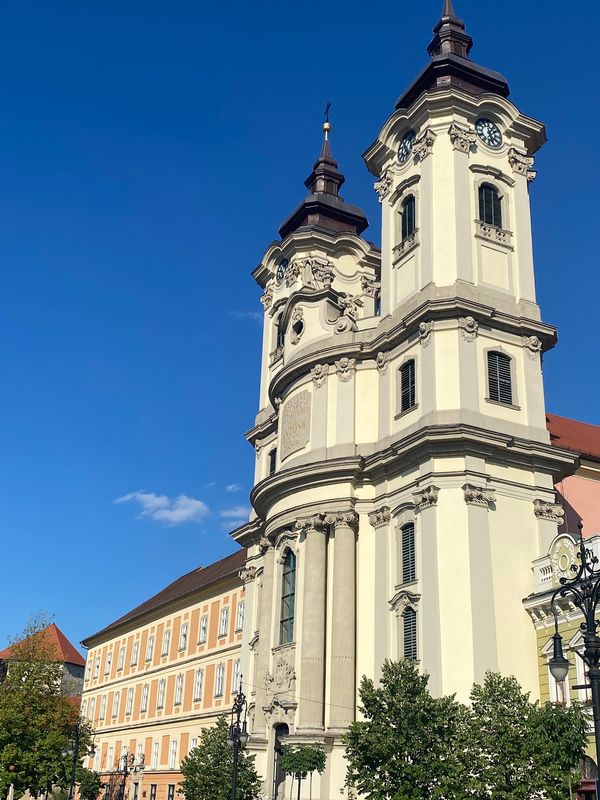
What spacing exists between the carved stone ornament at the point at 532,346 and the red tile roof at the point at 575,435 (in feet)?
20.1

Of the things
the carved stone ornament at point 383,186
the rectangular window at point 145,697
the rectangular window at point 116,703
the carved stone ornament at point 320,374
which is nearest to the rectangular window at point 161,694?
the rectangular window at point 145,697

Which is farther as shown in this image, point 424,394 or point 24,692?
point 24,692

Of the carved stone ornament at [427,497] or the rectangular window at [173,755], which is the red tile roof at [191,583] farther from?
the carved stone ornament at [427,497]

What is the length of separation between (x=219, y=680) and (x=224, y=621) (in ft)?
10.3

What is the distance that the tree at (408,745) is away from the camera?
77.6ft

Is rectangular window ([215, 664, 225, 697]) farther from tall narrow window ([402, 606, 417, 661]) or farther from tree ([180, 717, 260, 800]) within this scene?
tall narrow window ([402, 606, 417, 661])

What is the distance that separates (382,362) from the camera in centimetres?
3725

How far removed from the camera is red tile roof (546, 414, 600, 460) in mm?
42375

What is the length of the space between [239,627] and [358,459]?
57.5 feet

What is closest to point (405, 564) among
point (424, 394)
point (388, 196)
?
point (424, 394)

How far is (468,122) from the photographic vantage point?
38.7m

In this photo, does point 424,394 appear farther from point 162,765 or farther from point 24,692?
point 162,765

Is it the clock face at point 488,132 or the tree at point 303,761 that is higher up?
the clock face at point 488,132

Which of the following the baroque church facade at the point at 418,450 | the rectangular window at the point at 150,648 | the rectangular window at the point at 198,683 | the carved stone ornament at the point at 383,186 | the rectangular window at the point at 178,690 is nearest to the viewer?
the baroque church facade at the point at 418,450
